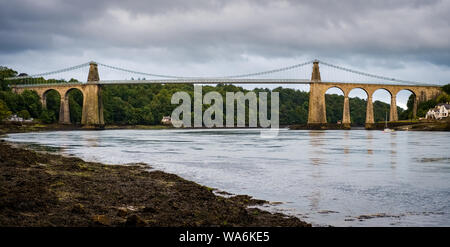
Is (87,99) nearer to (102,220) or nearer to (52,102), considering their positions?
(52,102)

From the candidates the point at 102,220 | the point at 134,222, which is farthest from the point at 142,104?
the point at 134,222

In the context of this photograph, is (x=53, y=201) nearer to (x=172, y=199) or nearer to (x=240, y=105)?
(x=172, y=199)

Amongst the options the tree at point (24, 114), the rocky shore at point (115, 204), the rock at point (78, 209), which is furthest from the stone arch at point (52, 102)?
the rock at point (78, 209)

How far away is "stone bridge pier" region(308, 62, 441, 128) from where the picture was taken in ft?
330

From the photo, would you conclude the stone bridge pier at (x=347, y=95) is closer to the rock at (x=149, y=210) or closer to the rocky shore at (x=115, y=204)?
the rocky shore at (x=115, y=204)

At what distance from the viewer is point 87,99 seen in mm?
102562

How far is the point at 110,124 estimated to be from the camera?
117375mm

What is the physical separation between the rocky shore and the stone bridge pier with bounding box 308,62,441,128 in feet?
297

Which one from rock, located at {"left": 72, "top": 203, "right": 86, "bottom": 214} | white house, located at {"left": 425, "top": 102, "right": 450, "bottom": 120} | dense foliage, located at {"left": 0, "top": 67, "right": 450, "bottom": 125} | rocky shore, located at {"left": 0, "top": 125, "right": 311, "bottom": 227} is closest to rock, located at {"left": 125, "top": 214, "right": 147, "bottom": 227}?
rocky shore, located at {"left": 0, "top": 125, "right": 311, "bottom": 227}

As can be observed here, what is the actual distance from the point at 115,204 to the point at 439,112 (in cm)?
8867

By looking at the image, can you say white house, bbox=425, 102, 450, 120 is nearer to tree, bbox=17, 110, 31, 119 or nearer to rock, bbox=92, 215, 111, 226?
tree, bbox=17, 110, 31, 119

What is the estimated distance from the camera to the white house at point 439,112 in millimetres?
83312
